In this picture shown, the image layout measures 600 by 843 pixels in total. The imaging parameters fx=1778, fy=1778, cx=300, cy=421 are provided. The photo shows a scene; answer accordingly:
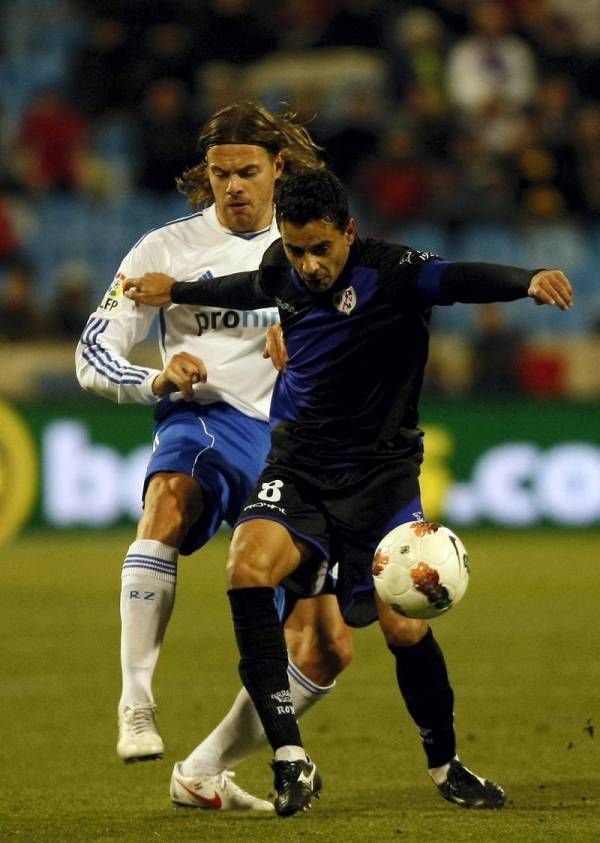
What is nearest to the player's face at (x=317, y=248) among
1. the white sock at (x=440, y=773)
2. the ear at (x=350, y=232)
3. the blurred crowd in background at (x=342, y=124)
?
the ear at (x=350, y=232)

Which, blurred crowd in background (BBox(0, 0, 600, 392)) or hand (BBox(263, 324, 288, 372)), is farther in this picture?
blurred crowd in background (BBox(0, 0, 600, 392))

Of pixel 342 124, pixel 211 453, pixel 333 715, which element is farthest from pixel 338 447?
pixel 342 124

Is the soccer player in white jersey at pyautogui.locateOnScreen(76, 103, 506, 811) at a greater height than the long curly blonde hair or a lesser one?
lesser

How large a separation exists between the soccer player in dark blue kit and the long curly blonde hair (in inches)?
23.2

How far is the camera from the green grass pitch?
539 cm

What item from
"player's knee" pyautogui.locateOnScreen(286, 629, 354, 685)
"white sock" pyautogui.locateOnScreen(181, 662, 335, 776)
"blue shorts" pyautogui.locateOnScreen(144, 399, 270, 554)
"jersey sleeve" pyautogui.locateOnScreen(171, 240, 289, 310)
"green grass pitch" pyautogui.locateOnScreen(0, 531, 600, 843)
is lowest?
"green grass pitch" pyautogui.locateOnScreen(0, 531, 600, 843)

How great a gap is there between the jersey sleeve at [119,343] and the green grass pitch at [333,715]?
1.36 meters

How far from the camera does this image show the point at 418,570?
5238 mm

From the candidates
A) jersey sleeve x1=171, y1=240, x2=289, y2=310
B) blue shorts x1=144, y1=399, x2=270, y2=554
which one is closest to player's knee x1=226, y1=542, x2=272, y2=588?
blue shorts x1=144, y1=399, x2=270, y2=554

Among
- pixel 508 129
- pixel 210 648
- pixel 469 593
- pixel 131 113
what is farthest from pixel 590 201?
pixel 210 648

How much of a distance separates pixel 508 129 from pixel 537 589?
589 cm

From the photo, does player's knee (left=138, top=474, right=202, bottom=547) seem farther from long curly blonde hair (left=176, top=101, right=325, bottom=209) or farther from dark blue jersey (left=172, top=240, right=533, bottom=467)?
long curly blonde hair (left=176, top=101, right=325, bottom=209)

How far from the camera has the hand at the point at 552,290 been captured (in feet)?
16.3

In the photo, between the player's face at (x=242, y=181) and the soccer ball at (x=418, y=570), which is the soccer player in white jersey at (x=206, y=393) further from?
the soccer ball at (x=418, y=570)
